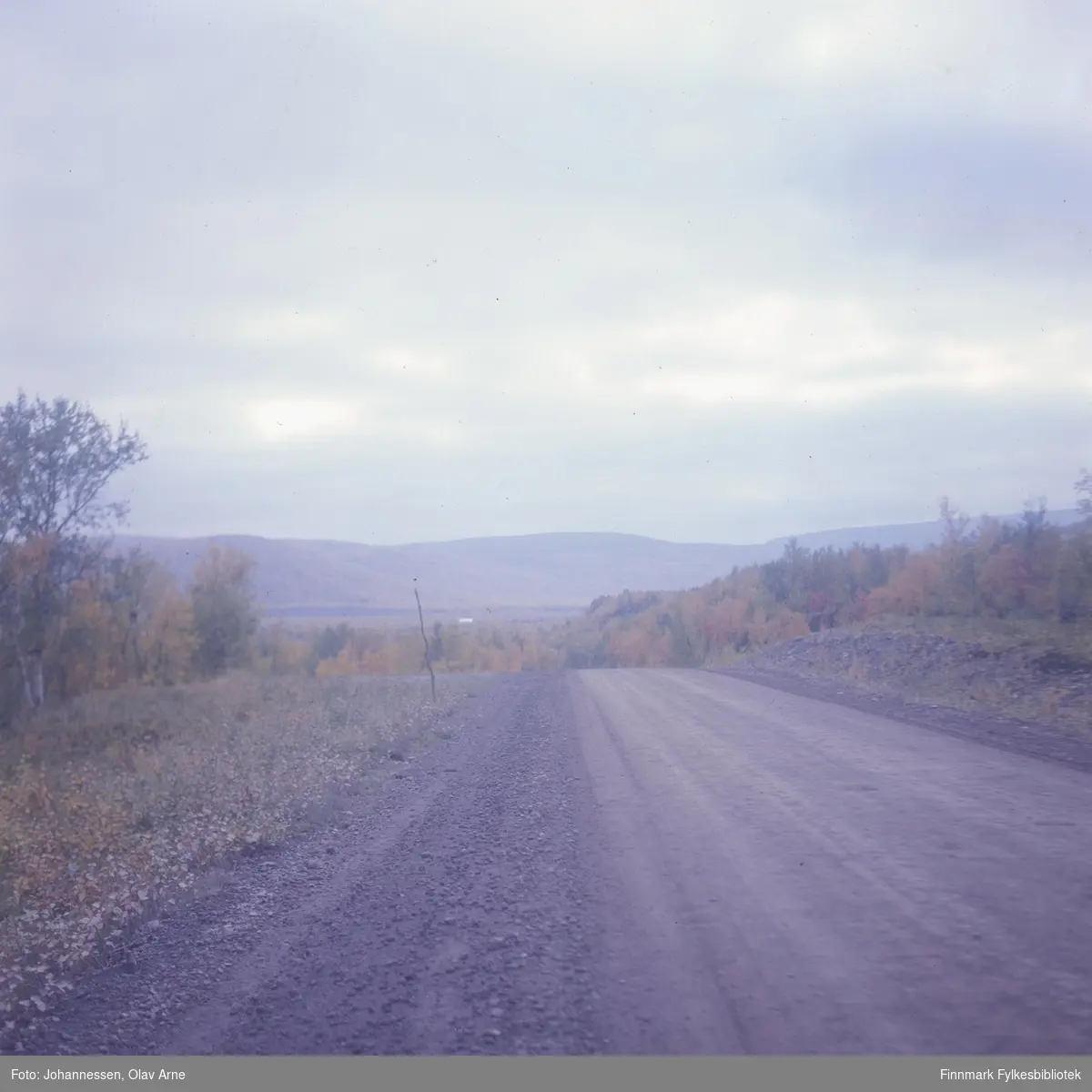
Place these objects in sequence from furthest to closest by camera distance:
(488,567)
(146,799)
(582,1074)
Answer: (488,567) → (146,799) → (582,1074)

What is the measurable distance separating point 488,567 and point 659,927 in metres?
165

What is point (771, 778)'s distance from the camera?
→ 1190cm

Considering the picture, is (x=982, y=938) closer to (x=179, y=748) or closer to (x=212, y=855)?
(x=212, y=855)

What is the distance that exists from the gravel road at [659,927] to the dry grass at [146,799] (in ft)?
2.14

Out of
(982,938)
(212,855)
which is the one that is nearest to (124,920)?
(212,855)

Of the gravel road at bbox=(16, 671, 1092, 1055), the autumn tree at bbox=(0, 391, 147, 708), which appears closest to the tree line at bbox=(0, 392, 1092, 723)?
the autumn tree at bbox=(0, 391, 147, 708)

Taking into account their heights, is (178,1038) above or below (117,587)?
below

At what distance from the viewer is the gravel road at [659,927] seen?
5.23m

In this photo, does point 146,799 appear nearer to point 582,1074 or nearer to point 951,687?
point 582,1074

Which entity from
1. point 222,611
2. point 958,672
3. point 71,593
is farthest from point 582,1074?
point 222,611

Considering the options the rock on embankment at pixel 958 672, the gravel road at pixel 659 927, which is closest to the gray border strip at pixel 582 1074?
the gravel road at pixel 659 927

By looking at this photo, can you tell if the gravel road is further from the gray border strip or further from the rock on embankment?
the rock on embankment

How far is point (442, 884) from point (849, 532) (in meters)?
94.5

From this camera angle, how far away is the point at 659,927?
22.3 feet
